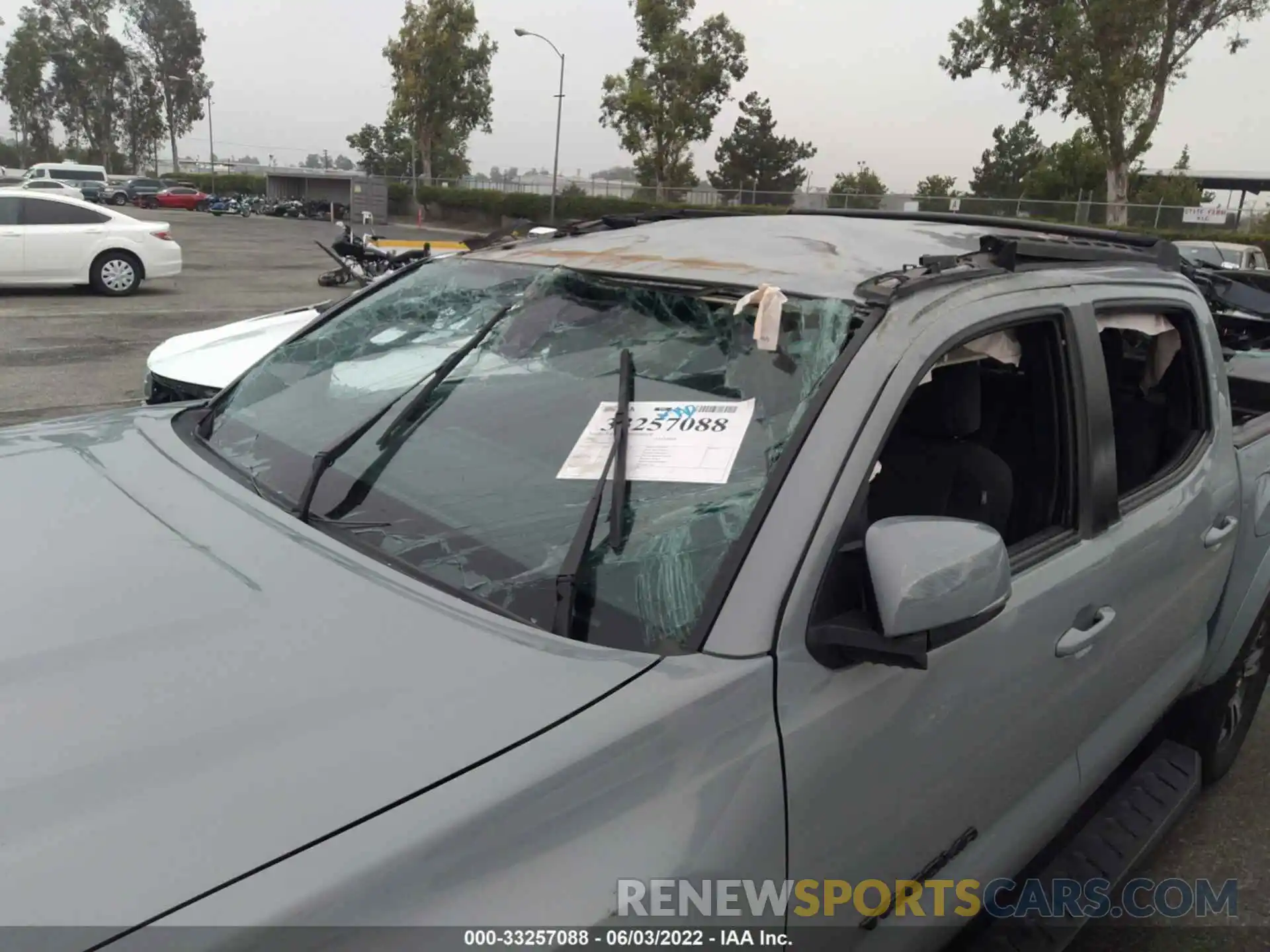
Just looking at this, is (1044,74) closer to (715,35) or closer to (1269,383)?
(715,35)

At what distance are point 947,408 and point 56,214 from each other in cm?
1580

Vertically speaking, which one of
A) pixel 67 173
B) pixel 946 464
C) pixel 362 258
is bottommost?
pixel 946 464

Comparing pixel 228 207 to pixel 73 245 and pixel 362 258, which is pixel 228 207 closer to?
pixel 73 245

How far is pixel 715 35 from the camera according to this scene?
47.6 m

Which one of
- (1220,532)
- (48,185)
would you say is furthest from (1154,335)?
(48,185)

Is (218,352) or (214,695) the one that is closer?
(214,695)

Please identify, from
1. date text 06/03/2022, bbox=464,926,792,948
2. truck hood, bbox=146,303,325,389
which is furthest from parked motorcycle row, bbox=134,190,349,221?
date text 06/03/2022, bbox=464,926,792,948

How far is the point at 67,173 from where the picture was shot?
48.3m

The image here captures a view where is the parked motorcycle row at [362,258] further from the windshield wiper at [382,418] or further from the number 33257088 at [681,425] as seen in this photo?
the number 33257088 at [681,425]

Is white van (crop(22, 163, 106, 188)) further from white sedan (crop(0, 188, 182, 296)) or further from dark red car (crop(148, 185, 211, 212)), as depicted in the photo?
white sedan (crop(0, 188, 182, 296))

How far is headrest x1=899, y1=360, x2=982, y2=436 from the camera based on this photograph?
220cm

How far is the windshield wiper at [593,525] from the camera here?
61.1 inches

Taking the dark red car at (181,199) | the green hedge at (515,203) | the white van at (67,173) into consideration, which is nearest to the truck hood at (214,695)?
the green hedge at (515,203)

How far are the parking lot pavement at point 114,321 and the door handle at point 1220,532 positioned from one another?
7747 mm
